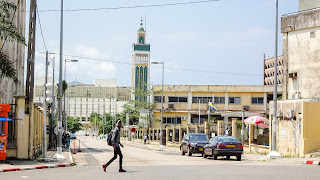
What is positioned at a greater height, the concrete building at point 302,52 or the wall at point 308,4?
the wall at point 308,4

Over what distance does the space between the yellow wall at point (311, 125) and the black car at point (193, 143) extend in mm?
7753

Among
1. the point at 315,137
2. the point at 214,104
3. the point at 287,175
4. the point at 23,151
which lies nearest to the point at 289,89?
the point at 315,137

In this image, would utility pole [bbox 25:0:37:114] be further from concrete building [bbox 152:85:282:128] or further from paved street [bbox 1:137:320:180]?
concrete building [bbox 152:85:282:128]

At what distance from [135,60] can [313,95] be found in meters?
116

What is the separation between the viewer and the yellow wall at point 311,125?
30.4m

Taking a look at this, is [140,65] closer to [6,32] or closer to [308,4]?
[308,4]

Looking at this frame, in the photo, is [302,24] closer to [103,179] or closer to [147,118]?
[103,179]

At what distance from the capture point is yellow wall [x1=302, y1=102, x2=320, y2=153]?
99.8 feet

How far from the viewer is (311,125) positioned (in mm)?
30594

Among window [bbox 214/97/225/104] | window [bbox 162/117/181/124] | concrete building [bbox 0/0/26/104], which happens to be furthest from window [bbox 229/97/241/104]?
concrete building [bbox 0/0/26/104]

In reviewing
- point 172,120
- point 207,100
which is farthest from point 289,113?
point 172,120

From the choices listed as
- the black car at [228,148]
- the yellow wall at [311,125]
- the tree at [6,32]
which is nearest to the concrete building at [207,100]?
the yellow wall at [311,125]

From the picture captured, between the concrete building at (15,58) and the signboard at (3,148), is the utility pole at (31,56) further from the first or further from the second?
the concrete building at (15,58)

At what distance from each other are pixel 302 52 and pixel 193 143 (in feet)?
38.0
